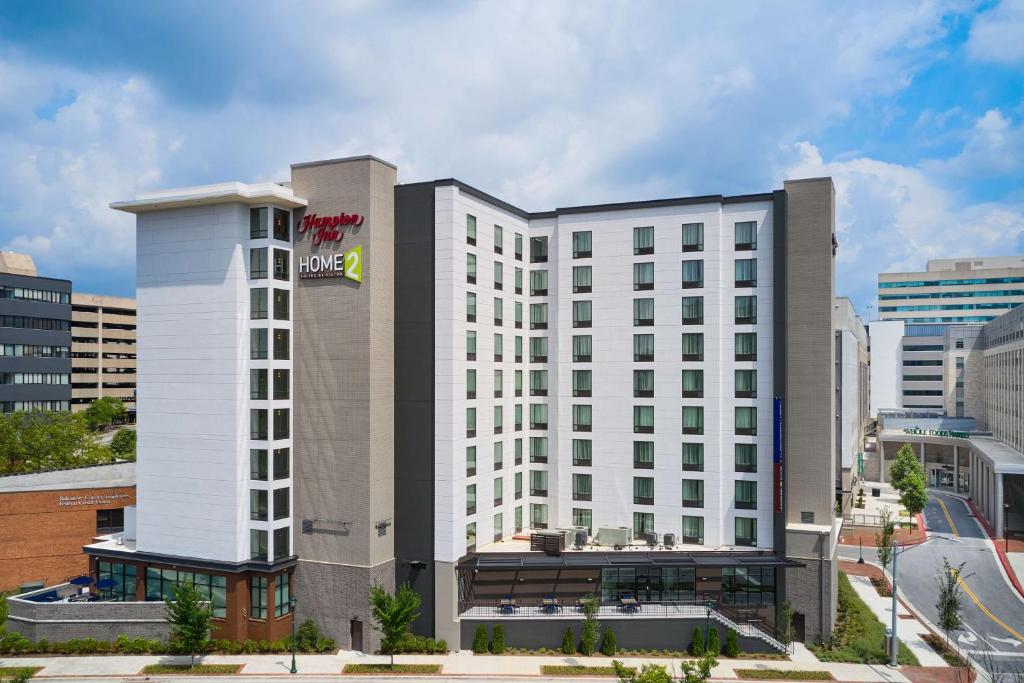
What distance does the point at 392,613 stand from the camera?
40.3 meters

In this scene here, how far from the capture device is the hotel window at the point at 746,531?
153 ft

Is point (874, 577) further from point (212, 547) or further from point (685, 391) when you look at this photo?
point (212, 547)

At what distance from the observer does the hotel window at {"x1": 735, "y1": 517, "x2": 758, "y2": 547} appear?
46781mm

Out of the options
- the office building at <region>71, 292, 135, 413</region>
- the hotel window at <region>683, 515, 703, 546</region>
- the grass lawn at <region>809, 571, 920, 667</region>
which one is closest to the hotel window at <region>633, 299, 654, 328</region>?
the hotel window at <region>683, 515, 703, 546</region>

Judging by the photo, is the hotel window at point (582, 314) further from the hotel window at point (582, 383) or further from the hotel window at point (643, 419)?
the hotel window at point (643, 419)

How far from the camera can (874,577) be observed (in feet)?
195

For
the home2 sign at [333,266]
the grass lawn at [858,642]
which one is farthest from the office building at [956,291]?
the home2 sign at [333,266]

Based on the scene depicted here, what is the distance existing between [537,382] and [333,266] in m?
17.5

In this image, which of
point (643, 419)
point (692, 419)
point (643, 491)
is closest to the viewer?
point (692, 419)

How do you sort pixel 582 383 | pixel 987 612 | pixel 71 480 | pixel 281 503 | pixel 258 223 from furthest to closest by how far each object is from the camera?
pixel 71 480, pixel 987 612, pixel 582 383, pixel 281 503, pixel 258 223

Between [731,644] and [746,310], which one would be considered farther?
[746,310]

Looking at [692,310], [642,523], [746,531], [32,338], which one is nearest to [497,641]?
[642,523]

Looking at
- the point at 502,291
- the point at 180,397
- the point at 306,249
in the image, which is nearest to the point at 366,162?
the point at 306,249

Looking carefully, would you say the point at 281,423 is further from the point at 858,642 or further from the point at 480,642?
the point at 858,642
